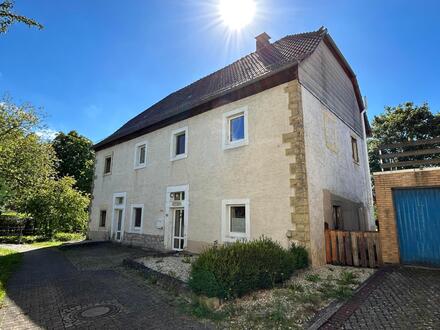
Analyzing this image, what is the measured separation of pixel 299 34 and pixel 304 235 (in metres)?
9.94

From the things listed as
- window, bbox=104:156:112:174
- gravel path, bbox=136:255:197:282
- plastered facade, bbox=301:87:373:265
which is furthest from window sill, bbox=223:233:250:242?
window, bbox=104:156:112:174

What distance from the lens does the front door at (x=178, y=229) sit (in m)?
11.6

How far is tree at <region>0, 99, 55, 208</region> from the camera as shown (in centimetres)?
1942

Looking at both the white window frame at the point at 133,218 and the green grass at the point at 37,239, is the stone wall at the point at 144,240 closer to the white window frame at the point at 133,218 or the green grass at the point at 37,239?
the white window frame at the point at 133,218

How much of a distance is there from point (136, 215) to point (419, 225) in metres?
12.3

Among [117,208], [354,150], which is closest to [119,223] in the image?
[117,208]

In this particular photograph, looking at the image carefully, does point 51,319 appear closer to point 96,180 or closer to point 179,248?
point 179,248

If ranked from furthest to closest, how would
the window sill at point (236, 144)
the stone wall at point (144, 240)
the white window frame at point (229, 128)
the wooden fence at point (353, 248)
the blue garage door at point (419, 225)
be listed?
the stone wall at point (144, 240) → the white window frame at point (229, 128) → the window sill at point (236, 144) → the wooden fence at point (353, 248) → the blue garage door at point (419, 225)

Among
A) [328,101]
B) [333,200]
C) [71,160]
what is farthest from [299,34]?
[71,160]

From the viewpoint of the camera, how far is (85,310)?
5.19m

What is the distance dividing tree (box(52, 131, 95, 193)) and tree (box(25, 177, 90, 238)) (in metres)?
12.9

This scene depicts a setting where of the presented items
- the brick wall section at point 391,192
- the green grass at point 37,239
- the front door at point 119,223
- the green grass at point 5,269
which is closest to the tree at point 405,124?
the brick wall section at point 391,192

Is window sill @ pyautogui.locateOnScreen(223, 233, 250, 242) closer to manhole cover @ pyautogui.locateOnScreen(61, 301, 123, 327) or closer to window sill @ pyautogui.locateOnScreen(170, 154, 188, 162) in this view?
window sill @ pyautogui.locateOnScreen(170, 154, 188, 162)

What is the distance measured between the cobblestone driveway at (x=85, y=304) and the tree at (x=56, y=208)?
12.4 meters
